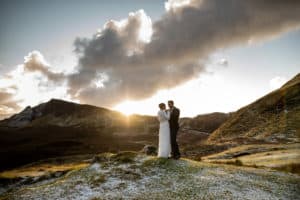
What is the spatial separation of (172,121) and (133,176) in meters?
7.33

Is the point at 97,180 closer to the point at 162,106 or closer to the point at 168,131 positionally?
the point at 168,131

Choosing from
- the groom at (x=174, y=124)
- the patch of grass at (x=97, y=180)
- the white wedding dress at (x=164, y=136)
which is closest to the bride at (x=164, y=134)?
the white wedding dress at (x=164, y=136)

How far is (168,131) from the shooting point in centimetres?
Answer: 2756

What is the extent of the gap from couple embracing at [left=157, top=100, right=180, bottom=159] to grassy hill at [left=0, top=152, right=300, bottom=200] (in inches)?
54.8

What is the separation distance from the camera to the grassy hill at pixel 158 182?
19.6 metres

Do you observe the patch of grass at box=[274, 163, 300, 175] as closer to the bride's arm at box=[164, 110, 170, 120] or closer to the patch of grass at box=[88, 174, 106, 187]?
the bride's arm at box=[164, 110, 170, 120]

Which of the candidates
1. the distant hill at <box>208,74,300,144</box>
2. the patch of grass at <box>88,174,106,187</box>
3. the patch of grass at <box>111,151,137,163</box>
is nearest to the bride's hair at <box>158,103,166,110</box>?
the patch of grass at <box>111,151,137,163</box>

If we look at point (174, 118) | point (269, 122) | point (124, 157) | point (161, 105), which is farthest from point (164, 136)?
point (269, 122)

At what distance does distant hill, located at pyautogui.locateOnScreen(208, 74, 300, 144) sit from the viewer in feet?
297

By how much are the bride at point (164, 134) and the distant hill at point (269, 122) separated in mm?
66323

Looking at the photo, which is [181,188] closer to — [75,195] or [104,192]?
[104,192]

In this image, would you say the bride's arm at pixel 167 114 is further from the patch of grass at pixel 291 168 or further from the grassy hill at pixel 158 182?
the patch of grass at pixel 291 168

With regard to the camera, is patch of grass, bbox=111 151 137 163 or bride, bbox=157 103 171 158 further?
bride, bbox=157 103 171 158

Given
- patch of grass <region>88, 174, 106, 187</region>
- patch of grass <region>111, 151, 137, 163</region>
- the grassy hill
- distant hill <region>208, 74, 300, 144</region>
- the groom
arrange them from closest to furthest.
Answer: the grassy hill → patch of grass <region>88, 174, 106, 187</region> → patch of grass <region>111, 151, 137, 163</region> → the groom → distant hill <region>208, 74, 300, 144</region>
